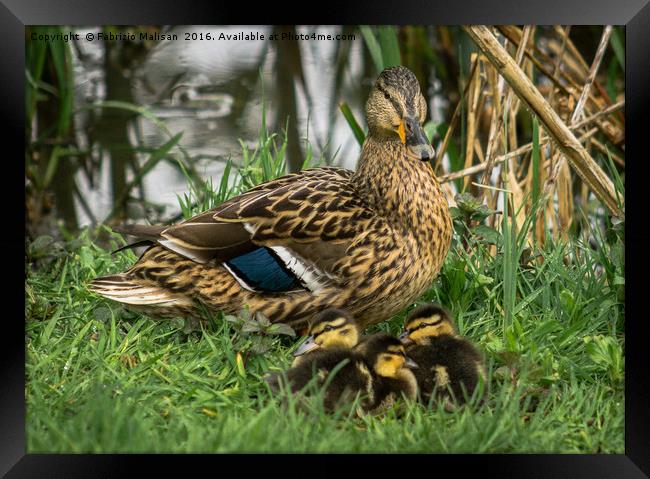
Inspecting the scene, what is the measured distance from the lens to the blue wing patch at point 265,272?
3.66m

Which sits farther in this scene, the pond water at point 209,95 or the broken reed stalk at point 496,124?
the pond water at point 209,95

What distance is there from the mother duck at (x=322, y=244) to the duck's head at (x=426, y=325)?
185mm

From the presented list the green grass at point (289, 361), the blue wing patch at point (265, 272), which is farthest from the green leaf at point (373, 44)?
the blue wing patch at point (265, 272)

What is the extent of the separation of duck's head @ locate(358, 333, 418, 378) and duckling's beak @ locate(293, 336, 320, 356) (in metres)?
0.16

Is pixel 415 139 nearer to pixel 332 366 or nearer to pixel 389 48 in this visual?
pixel 332 366

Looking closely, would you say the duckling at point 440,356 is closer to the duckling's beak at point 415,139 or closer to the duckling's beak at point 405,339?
the duckling's beak at point 405,339

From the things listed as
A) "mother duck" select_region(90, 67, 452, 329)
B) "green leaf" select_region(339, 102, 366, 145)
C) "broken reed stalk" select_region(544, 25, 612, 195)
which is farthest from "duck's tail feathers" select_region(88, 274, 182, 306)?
"broken reed stalk" select_region(544, 25, 612, 195)

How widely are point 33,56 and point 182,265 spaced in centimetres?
225

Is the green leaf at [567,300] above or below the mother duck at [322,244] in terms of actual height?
below

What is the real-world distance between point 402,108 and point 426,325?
81 cm

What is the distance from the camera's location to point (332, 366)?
10.8ft

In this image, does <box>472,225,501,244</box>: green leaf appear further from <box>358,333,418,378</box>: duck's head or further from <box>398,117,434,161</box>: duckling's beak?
<box>358,333,418,378</box>: duck's head

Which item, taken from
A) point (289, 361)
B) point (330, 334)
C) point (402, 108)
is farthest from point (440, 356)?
point (402, 108)
